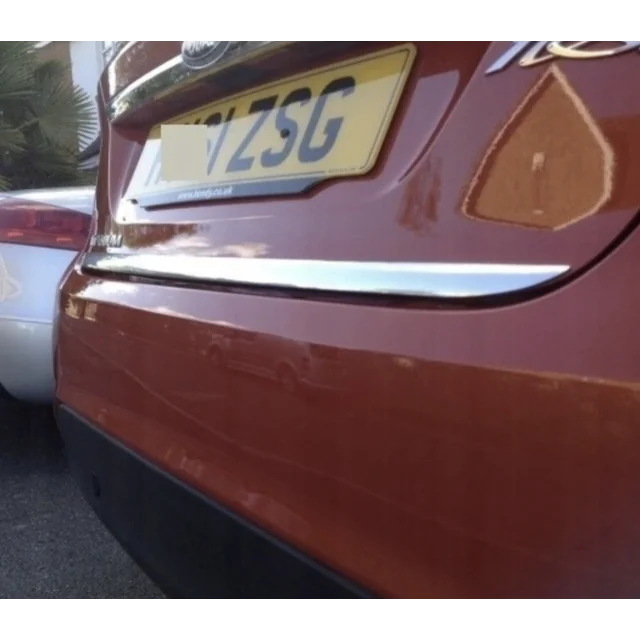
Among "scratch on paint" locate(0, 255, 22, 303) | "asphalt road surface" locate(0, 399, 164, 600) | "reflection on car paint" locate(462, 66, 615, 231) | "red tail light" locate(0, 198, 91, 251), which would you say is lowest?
"asphalt road surface" locate(0, 399, 164, 600)

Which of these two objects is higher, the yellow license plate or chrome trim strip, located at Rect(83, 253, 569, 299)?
the yellow license plate

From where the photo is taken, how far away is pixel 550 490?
38.1 inches

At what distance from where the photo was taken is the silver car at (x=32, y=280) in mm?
2984

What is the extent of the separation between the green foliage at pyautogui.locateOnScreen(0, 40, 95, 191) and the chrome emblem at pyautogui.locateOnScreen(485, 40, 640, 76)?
9.08 metres

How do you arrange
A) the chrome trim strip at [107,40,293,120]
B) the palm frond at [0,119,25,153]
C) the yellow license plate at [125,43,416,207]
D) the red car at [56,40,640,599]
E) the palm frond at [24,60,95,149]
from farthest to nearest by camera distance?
the palm frond at [24,60,95,149], the palm frond at [0,119,25,153], the chrome trim strip at [107,40,293,120], the yellow license plate at [125,43,416,207], the red car at [56,40,640,599]

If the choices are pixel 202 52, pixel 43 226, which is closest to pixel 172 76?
pixel 202 52

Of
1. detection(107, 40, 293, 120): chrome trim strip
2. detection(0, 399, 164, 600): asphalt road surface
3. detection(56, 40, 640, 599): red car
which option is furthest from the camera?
detection(0, 399, 164, 600): asphalt road surface

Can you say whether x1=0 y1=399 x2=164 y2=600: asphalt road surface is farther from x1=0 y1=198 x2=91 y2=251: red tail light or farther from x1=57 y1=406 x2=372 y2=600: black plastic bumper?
x1=0 y1=198 x2=91 y2=251: red tail light

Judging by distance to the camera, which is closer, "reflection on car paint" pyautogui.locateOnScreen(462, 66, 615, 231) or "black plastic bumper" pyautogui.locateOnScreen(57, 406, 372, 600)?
"reflection on car paint" pyautogui.locateOnScreen(462, 66, 615, 231)

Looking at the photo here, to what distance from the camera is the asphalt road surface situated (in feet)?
8.30

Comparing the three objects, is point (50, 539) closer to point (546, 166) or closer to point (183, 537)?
point (183, 537)

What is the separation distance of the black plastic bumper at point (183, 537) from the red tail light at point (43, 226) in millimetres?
1114

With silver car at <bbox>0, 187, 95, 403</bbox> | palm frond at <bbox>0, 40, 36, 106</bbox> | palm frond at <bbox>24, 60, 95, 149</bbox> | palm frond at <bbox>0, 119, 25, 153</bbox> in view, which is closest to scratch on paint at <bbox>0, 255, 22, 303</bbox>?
silver car at <bbox>0, 187, 95, 403</bbox>
